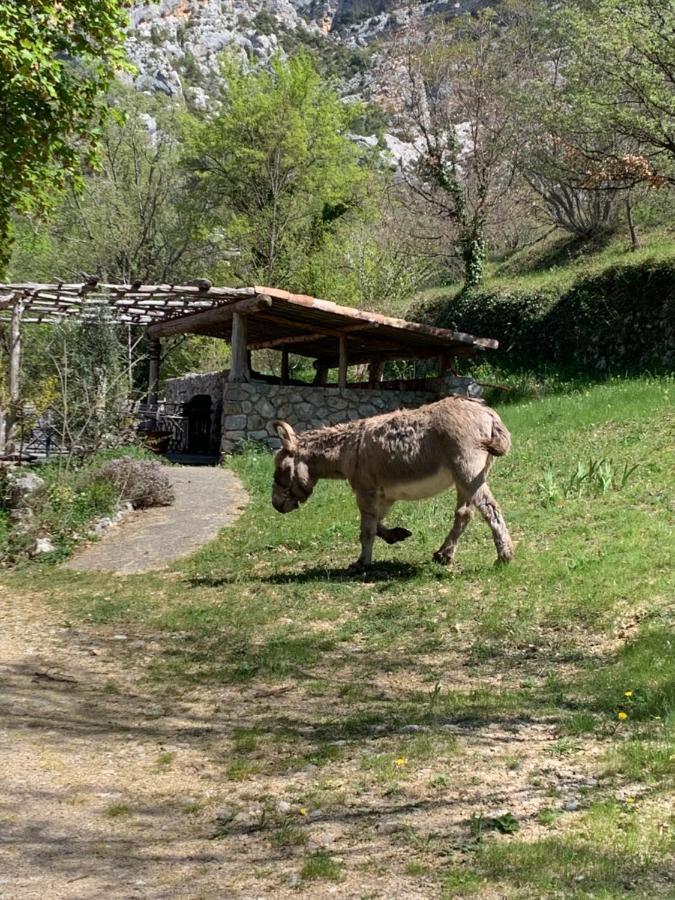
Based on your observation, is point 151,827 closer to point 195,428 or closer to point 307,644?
point 307,644

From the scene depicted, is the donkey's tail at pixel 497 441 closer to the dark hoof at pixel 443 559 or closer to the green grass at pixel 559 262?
the dark hoof at pixel 443 559

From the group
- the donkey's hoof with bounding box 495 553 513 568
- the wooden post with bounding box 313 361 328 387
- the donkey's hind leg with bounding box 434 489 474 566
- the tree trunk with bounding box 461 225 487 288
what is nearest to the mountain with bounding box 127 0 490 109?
the tree trunk with bounding box 461 225 487 288

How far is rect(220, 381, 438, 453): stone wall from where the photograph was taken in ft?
62.2

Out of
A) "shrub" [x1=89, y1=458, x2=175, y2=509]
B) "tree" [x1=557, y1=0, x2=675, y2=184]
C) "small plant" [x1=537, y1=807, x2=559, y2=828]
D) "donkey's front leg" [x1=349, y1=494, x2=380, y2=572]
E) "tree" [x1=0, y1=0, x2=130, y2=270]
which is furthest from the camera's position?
"tree" [x1=557, y1=0, x2=675, y2=184]

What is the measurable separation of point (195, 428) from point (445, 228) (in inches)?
643

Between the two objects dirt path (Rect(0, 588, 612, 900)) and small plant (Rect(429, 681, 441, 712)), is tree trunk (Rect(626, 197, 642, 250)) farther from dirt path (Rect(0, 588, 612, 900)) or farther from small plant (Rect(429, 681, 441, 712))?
dirt path (Rect(0, 588, 612, 900))

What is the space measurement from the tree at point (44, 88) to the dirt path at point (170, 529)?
4682 millimetres

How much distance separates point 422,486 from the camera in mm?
8461

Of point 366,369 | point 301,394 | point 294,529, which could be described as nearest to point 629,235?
point 366,369

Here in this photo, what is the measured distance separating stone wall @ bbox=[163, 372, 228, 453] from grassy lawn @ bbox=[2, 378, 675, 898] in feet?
38.8

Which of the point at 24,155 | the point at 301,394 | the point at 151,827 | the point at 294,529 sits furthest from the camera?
the point at 301,394

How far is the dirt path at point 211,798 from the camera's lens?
128 inches

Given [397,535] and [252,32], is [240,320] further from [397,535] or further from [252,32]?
[252,32]

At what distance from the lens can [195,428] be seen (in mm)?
24016
